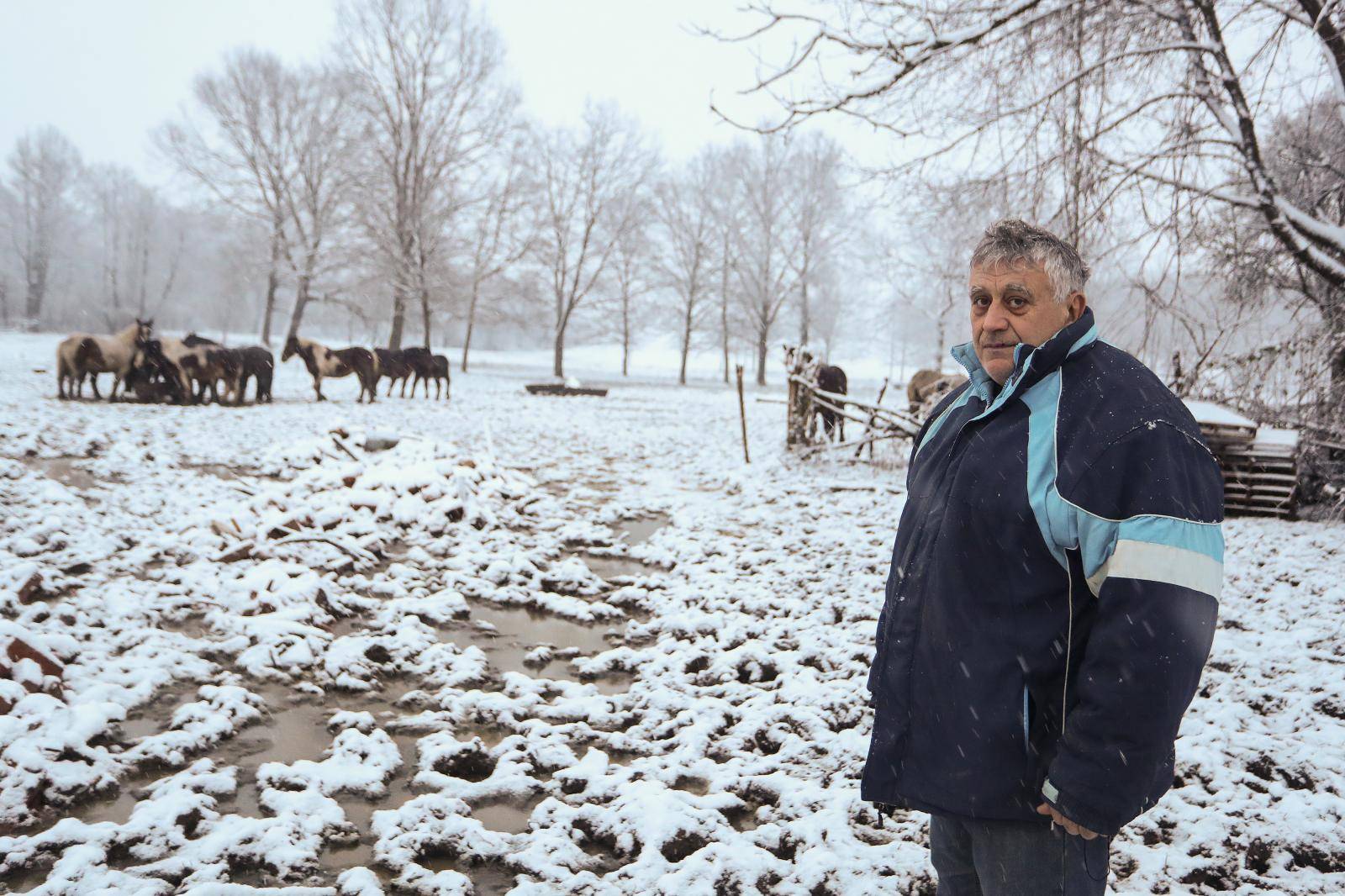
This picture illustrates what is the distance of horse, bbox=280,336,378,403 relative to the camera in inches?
683

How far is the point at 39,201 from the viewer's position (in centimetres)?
4000

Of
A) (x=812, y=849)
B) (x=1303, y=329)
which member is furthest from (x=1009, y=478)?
(x=1303, y=329)

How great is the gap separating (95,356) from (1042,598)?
17.4 m

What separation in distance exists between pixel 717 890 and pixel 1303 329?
8.16 metres

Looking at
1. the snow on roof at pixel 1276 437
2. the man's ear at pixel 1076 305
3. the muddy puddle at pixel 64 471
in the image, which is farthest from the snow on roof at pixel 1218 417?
the muddy puddle at pixel 64 471

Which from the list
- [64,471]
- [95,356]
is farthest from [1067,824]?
[95,356]

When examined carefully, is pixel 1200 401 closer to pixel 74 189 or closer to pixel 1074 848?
pixel 1074 848

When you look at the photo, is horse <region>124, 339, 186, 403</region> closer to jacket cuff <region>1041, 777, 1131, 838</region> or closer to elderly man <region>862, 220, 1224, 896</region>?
elderly man <region>862, 220, 1224, 896</region>

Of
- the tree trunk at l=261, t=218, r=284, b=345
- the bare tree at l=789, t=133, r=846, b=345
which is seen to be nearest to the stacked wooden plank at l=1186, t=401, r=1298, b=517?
the bare tree at l=789, t=133, r=846, b=345

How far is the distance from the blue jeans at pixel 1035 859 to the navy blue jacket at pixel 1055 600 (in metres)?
0.07

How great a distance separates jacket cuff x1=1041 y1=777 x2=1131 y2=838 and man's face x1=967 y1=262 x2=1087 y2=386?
2.85ft

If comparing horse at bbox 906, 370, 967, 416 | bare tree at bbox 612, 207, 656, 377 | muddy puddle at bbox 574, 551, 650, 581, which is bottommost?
muddy puddle at bbox 574, 551, 650, 581

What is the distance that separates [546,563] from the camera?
583 centimetres

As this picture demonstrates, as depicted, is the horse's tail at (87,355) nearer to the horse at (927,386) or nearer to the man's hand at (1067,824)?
the horse at (927,386)
